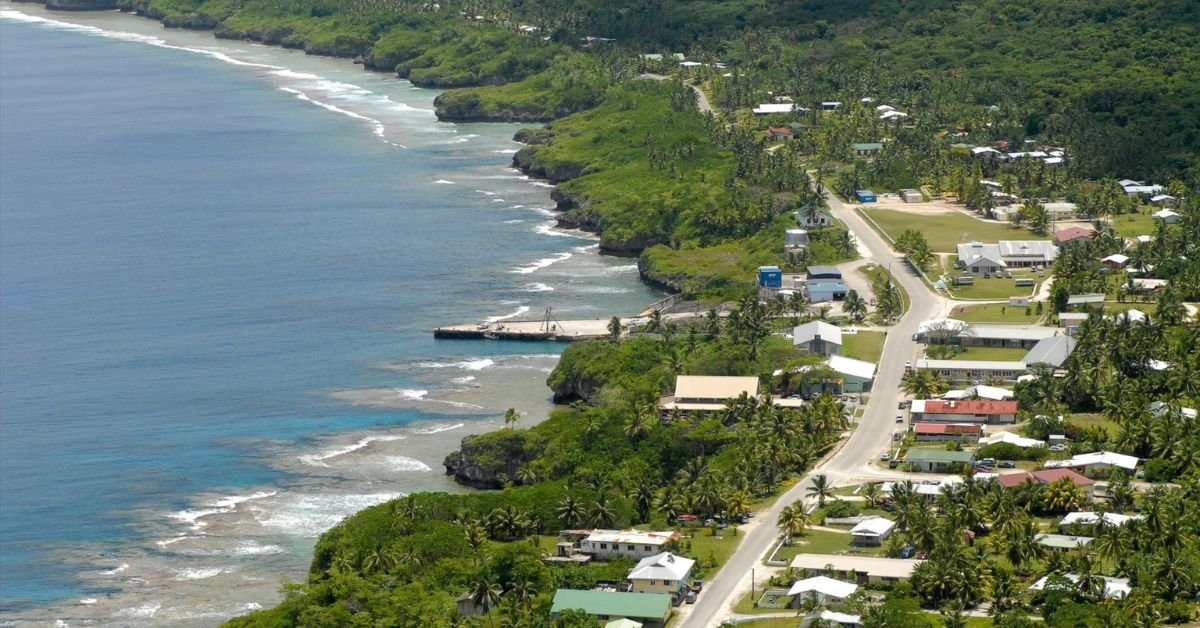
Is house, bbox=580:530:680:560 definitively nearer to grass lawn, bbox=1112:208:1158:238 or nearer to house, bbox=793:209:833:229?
house, bbox=793:209:833:229

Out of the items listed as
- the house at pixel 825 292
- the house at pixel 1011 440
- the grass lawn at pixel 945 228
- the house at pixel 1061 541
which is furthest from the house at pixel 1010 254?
the house at pixel 1061 541

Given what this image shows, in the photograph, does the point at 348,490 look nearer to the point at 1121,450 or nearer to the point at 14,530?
the point at 14,530

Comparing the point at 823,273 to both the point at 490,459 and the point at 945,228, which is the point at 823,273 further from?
the point at 490,459

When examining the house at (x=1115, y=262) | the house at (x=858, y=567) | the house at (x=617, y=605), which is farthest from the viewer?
the house at (x=1115, y=262)

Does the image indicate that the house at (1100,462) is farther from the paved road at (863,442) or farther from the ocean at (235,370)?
the ocean at (235,370)

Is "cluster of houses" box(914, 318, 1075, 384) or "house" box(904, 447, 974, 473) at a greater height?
"cluster of houses" box(914, 318, 1075, 384)

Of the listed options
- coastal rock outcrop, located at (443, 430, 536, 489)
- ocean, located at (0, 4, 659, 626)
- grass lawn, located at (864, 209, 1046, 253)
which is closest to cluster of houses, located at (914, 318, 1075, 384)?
grass lawn, located at (864, 209, 1046, 253)

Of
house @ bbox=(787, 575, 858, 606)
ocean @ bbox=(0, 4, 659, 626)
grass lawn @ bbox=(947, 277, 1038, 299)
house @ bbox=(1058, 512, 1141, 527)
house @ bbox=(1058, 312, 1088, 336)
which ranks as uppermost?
house @ bbox=(1058, 312, 1088, 336)
